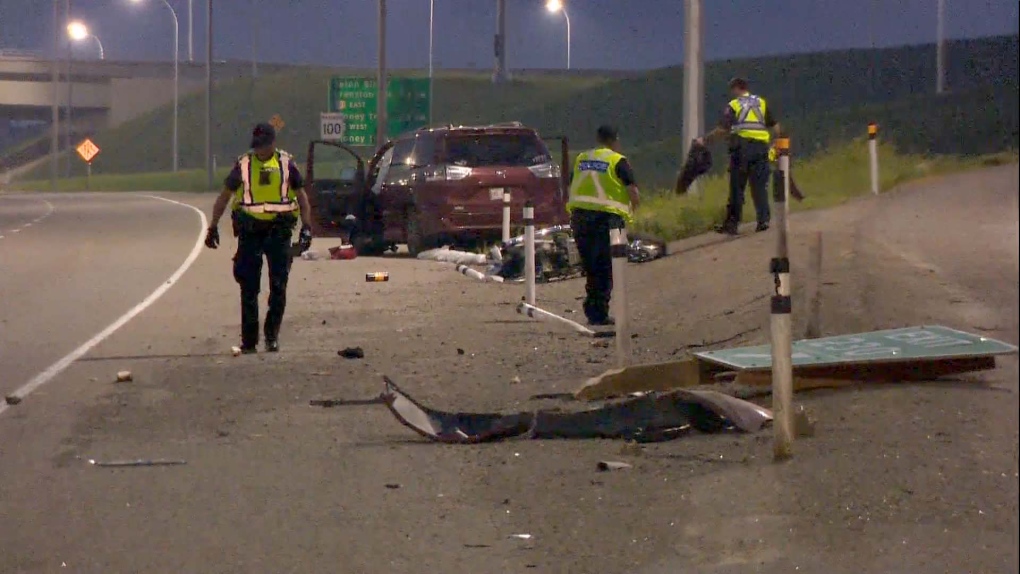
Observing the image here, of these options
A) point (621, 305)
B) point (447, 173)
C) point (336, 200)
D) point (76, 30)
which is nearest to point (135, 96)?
point (76, 30)

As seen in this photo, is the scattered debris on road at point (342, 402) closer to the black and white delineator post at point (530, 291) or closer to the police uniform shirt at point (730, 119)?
the black and white delineator post at point (530, 291)

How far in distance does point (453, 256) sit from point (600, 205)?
27.5 feet

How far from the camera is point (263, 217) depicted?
12016 millimetres

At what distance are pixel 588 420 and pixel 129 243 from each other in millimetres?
20538

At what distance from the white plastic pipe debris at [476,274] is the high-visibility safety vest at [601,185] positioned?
5434 mm

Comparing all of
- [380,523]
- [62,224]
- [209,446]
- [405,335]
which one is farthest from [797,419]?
[62,224]

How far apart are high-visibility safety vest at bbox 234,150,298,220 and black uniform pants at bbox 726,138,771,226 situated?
6386 millimetres

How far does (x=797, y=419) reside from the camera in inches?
302

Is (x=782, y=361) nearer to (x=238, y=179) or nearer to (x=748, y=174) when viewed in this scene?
(x=238, y=179)

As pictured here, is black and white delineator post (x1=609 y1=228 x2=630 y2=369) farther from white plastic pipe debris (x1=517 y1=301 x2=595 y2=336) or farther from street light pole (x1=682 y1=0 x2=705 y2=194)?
street light pole (x1=682 y1=0 x2=705 y2=194)

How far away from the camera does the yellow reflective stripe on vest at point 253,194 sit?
1198 centimetres

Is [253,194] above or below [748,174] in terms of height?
below

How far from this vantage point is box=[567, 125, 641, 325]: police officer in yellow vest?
43.5ft

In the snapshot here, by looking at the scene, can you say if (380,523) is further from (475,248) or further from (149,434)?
(475,248)
